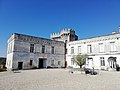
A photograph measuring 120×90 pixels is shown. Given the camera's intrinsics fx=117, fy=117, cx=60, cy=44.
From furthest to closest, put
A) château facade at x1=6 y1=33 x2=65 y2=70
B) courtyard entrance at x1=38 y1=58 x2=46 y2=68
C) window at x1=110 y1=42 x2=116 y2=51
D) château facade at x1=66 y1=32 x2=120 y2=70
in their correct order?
courtyard entrance at x1=38 y1=58 x2=46 y2=68 < château facade at x1=6 y1=33 x2=65 y2=70 < window at x1=110 y1=42 x2=116 y2=51 < château facade at x1=66 y1=32 x2=120 y2=70

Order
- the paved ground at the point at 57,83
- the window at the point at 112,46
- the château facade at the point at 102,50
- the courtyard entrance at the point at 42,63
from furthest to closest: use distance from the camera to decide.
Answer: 1. the courtyard entrance at the point at 42,63
2. the window at the point at 112,46
3. the château facade at the point at 102,50
4. the paved ground at the point at 57,83

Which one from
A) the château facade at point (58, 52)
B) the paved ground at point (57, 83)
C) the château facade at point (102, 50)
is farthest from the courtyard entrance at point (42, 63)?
the paved ground at point (57, 83)

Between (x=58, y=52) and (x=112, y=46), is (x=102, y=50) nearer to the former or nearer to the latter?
(x=112, y=46)

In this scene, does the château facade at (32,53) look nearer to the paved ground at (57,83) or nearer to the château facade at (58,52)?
the château facade at (58,52)

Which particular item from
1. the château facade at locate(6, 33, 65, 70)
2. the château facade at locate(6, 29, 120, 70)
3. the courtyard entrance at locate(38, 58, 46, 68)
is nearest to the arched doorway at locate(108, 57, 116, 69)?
the château facade at locate(6, 29, 120, 70)

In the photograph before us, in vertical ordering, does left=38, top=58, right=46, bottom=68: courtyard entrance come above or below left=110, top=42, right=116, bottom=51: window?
below

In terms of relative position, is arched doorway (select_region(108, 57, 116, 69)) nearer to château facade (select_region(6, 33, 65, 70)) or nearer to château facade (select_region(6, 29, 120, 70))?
château facade (select_region(6, 29, 120, 70))

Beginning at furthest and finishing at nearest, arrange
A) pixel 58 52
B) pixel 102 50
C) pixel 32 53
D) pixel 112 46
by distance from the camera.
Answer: pixel 58 52 < pixel 32 53 < pixel 102 50 < pixel 112 46

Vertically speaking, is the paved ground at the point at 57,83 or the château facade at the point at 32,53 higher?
the château facade at the point at 32,53

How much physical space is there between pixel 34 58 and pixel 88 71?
1268cm

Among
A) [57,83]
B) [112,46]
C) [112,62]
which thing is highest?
[112,46]

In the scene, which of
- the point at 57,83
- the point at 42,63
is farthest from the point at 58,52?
the point at 57,83

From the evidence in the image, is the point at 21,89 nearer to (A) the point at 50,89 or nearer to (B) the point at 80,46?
(A) the point at 50,89

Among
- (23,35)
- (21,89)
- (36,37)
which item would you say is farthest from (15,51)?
(21,89)
